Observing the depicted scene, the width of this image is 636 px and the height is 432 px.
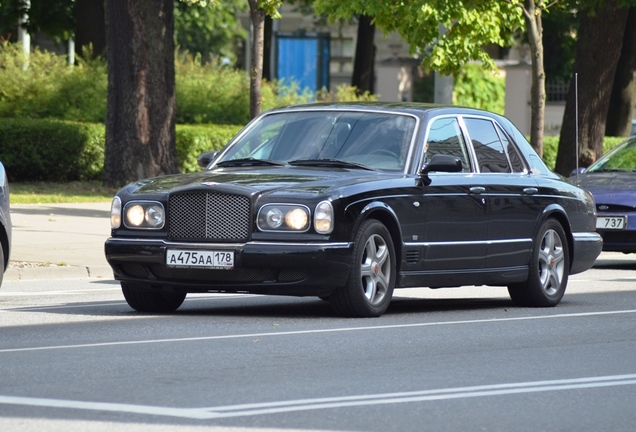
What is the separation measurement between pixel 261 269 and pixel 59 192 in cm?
1616

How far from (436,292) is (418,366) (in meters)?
6.14

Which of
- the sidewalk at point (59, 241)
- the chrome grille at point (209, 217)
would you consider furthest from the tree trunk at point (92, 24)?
the chrome grille at point (209, 217)

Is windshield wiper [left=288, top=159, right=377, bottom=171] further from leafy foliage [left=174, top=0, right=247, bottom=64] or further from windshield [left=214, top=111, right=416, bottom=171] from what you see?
leafy foliage [left=174, top=0, right=247, bottom=64]

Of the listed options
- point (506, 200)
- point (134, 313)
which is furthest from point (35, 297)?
point (506, 200)

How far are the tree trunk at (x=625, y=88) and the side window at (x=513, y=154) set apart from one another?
21902mm

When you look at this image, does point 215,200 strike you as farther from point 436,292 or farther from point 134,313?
point 436,292

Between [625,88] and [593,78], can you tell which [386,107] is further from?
[625,88]

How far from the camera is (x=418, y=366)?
28.3 ft

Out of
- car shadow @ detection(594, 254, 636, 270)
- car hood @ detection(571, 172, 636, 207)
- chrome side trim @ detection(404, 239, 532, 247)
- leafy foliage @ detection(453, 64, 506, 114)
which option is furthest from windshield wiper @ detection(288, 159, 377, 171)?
leafy foliage @ detection(453, 64, 506, 114)

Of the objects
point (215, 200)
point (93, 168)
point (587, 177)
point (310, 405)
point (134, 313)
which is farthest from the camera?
point (93, 168)

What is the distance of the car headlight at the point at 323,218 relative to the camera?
10.6 m

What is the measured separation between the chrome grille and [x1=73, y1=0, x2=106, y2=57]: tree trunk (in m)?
23.6

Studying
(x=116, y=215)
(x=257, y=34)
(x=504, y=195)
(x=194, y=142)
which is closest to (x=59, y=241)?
(x=257, y=34)

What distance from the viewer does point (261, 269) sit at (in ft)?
34.9
